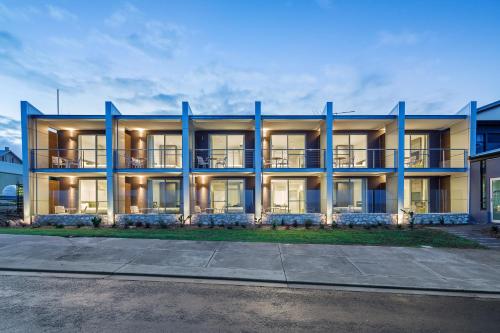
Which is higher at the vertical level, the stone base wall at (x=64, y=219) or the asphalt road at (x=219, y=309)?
the asphalt road at (x=219, y=309)

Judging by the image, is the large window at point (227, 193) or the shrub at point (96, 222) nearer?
the shrub at point (96, 222)

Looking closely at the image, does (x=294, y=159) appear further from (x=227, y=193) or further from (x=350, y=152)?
(x=227, y=193)

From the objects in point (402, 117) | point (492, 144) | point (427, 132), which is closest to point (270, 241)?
point (402, 117)

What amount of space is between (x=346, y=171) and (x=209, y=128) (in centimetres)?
920

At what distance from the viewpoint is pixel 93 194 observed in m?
17.5

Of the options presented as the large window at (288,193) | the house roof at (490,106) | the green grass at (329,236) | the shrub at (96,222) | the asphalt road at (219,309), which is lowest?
the green grass at (329,236)

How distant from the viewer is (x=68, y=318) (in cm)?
441

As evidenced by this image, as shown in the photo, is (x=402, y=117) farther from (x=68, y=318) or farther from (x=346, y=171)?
(x=68, y=318)

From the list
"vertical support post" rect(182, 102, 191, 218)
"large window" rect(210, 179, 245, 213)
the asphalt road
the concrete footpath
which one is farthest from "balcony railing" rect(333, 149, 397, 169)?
the asphalt road

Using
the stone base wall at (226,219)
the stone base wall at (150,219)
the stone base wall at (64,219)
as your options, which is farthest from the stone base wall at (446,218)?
the stone base wall at (64,219)

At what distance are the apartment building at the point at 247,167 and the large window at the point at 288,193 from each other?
0.23 ft

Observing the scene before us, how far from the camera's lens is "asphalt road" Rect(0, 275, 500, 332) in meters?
4.22

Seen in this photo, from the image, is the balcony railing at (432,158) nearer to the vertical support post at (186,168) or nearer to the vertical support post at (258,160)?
the vertical support post at (258,160)

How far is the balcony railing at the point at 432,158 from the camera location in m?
16.3
